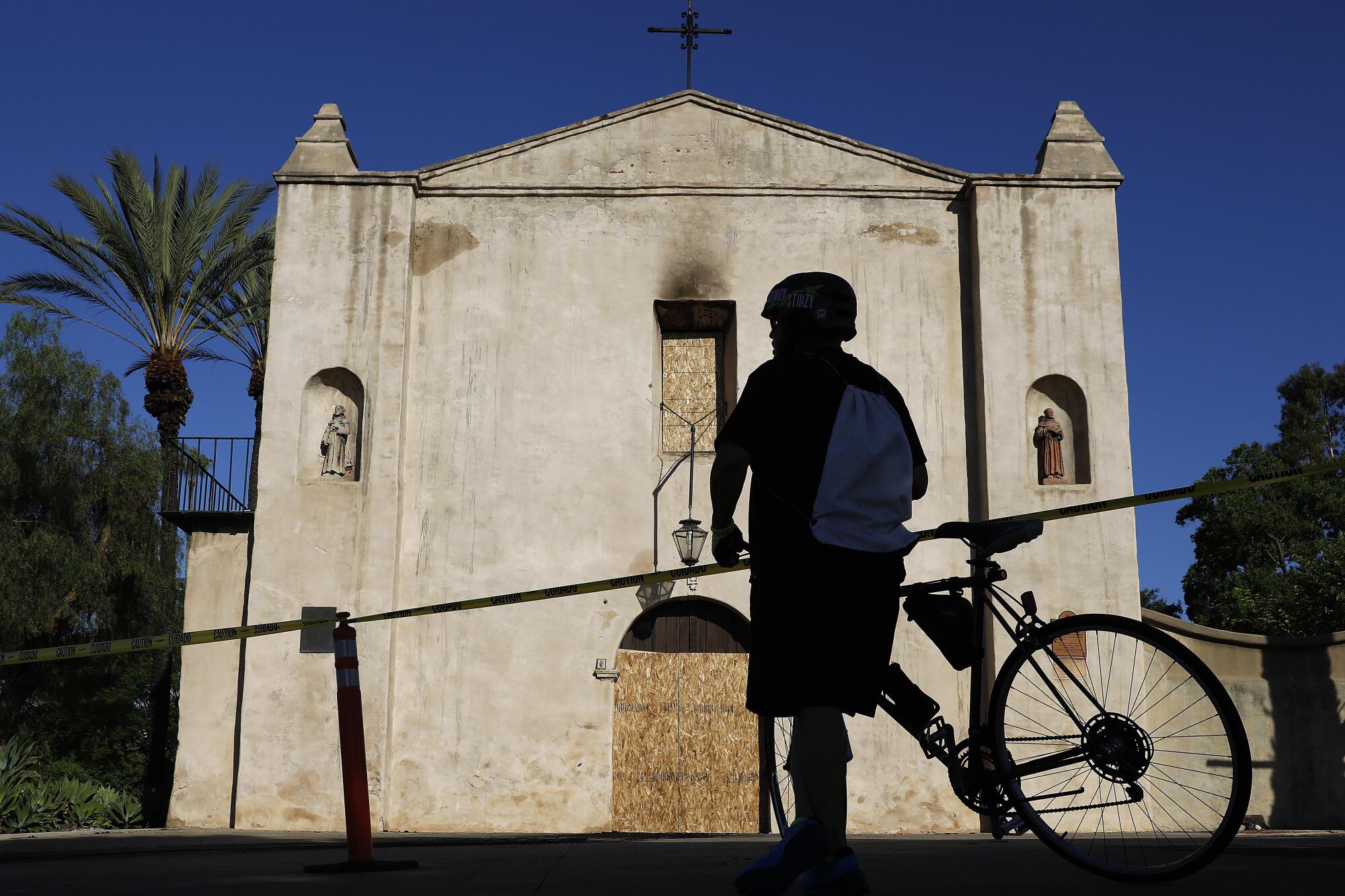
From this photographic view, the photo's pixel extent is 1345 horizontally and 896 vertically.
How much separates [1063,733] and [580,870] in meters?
1.78

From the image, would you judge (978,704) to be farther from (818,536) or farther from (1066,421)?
(1066,421)

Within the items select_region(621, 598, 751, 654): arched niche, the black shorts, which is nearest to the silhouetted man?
the black shorts

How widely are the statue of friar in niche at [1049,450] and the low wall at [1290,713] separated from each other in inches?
85.2

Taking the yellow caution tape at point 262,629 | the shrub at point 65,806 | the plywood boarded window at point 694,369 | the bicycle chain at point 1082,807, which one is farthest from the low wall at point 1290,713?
the shrub at point 65,806

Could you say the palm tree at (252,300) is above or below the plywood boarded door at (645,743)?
above

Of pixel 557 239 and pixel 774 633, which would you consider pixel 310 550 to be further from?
pixel 774 633

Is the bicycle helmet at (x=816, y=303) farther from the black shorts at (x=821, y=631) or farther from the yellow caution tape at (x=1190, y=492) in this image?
the yellow caution tape at (x=1190, y=492)

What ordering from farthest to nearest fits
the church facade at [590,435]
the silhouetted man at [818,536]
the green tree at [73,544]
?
the green tree at [73,544] < the church facade at [590,435] < the silhouetted man at [818,536]

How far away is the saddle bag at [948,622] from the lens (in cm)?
394

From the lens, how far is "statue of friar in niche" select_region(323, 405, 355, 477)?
12.9m

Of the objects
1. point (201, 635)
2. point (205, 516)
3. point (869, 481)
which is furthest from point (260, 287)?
point (869, 481)

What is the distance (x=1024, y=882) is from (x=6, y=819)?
→ 1424 cm

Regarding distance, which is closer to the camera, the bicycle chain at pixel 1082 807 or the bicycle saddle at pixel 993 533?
the bicycle chain at pixel 1082 807

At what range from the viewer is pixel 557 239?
13.5 metres
